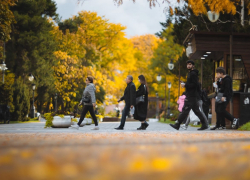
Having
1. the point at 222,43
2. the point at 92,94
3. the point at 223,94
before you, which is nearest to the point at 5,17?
the point at 92,94

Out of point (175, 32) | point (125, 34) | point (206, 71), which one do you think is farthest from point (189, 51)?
point (125, 34)

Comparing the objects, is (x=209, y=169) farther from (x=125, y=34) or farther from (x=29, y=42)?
(x=125, y=34)

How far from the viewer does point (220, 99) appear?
15.9m

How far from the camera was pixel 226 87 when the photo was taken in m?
15.6

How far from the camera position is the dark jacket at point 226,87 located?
15.5 meters

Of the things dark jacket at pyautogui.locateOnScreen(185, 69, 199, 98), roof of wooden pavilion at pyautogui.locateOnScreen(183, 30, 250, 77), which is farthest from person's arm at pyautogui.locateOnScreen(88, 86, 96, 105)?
roof of wooden pavilion at pyautogui.locateOnScreen(183, 30, 250, 77)

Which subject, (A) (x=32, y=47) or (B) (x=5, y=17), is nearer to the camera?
(B) (x=5, y=17)

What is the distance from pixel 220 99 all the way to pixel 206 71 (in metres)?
16.9

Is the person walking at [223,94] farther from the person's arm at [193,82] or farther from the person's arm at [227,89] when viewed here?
the person's arm at [193,82]

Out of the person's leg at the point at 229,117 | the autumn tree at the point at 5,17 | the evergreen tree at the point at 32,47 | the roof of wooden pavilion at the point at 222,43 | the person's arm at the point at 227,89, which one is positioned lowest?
the person's leg at the point at 229,117

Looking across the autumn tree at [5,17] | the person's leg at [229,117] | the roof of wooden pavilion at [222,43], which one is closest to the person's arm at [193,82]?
the person's leg at [229,117]

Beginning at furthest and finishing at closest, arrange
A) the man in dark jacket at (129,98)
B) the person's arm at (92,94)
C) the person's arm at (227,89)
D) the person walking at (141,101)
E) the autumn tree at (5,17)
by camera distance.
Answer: the autumn tree at (5,17), the person's arm at (92,94), the person walking at (141,101), the man in dark jacket at (129,98), the person's arm at (227,89)

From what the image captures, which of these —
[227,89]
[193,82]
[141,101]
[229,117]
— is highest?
[193,82]

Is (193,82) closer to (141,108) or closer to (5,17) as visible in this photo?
(141,108)
